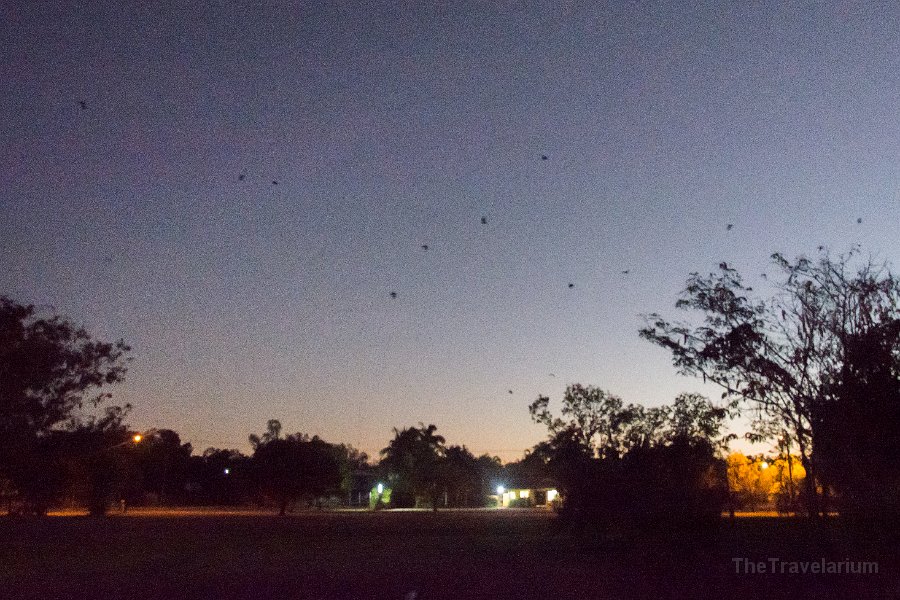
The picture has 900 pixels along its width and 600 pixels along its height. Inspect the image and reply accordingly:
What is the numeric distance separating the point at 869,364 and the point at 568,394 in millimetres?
20173

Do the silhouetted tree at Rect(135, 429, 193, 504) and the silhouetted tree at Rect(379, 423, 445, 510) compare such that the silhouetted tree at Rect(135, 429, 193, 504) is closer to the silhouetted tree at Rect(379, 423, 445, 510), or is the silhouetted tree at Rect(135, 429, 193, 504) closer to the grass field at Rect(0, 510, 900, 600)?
the silhouetted tree at Rect(379, 423, 445, 510)

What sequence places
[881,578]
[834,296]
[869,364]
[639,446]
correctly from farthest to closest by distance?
1. [639,446]
2. [834,296]
3. [869,364]
4. [881,578]

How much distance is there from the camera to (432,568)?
20219mm

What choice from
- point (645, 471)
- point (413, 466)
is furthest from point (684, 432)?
point (413, 466)

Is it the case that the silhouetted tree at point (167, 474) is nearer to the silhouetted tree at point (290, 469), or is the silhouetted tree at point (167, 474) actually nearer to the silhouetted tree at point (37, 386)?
the silhouetted tree at point (290, 469)

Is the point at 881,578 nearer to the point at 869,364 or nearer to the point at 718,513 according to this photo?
the point at 869,364

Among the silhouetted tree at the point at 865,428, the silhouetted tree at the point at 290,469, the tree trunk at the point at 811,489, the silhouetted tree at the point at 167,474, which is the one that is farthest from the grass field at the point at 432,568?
the silhouetted tree at the point at 167,474

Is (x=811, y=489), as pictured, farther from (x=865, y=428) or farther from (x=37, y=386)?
(x=37, y=386)

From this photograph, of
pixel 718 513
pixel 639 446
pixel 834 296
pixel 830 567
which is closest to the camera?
pixel 830 567

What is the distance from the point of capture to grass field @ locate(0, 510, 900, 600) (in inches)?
611

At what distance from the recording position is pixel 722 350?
67.3 feet

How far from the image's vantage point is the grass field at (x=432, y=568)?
50.9 feet

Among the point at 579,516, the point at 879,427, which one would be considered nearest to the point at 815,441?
the point at 879,427

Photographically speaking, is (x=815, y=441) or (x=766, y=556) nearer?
(x=815, y=441)
